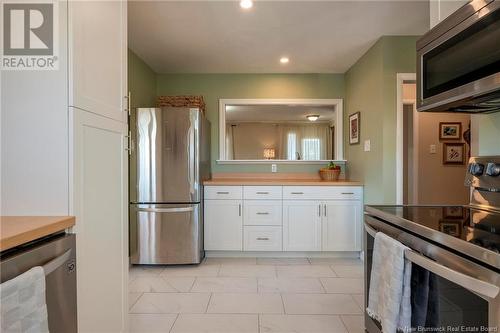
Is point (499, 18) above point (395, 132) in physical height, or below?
above

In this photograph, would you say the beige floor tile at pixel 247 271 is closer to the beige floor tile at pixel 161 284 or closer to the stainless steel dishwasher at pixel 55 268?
the beige floor tile at pixel 161 284

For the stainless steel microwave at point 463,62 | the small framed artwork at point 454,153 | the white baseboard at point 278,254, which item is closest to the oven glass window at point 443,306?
the stainless steel microwave at point 463,62

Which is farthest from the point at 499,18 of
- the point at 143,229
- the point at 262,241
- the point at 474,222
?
the point at 143,229

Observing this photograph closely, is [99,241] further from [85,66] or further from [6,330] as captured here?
[85,66]

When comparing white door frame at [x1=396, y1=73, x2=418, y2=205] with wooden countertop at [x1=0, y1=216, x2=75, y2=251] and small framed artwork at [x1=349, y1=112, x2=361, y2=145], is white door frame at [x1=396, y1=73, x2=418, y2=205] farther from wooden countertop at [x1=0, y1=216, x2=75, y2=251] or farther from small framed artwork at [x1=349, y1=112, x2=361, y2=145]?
wooden countertop at [x1=0, y1=216, x2=75, y2=251]

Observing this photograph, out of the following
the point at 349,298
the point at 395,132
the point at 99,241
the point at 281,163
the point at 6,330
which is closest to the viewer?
the point at 6,330

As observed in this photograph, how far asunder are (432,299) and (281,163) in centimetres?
289

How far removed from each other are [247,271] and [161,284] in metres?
0.83

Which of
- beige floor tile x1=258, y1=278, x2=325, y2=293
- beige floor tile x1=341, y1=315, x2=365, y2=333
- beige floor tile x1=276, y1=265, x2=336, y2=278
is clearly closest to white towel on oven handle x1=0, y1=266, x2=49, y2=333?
beige floor tile x1=341, y1=315, x2=365, y2=333

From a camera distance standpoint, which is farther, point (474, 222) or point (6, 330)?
point (474, 222)

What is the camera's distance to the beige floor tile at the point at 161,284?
2.45 metres

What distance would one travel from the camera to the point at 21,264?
84cm

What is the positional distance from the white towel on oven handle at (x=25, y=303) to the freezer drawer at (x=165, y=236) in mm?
2101

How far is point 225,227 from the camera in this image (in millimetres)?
3246
